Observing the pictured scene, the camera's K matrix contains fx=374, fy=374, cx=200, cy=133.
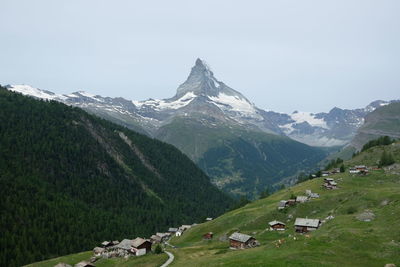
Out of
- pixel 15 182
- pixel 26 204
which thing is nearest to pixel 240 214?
pixel 26 204

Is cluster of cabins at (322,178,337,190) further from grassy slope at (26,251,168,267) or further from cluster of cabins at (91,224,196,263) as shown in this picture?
grassy slope at (26,251,168,267)

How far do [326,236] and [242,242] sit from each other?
85.9ft

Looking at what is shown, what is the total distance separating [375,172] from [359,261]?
109446 millimetres

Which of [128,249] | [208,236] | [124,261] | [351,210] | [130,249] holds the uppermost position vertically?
[351,210]

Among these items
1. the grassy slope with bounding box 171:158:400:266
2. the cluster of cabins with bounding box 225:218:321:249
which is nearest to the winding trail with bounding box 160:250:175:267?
the grassy slope with bounding box 171:158:400:266

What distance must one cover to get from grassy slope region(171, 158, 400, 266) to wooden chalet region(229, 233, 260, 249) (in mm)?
2652

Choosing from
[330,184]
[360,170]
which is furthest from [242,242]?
[360,170]

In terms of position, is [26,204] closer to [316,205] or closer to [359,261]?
[316,205]

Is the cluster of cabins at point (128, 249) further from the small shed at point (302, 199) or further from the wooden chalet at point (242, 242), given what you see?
the small shed at point (302, 199)

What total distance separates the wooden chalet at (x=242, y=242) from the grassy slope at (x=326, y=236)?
8.70 ft

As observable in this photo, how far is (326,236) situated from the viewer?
3100 inches

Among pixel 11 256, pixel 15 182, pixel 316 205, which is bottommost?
pixel 11 256

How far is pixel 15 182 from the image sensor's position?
195375 millimetres

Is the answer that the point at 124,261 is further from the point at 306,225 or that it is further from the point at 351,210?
the point at 351,210
